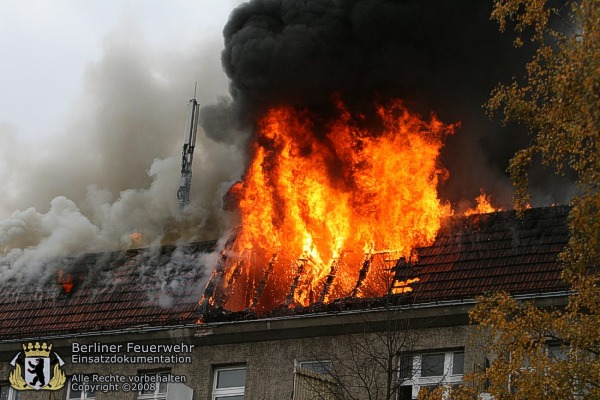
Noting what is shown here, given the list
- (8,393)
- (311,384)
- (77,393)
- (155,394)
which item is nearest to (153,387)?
(155,394)

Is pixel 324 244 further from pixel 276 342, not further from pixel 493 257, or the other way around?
pixel 493 257

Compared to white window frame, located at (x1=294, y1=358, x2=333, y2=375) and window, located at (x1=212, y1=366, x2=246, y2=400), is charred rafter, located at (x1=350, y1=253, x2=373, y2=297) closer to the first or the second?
white window frame, located at (x1=294, y1=358, x2=333, y2=375)

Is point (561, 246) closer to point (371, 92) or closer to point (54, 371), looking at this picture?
point (371, 92)

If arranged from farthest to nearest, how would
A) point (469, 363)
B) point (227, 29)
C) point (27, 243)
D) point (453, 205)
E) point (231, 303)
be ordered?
point (27, 243) < point (227, 29) < point (453, 205) < point (231, 303) < point (469, 363)

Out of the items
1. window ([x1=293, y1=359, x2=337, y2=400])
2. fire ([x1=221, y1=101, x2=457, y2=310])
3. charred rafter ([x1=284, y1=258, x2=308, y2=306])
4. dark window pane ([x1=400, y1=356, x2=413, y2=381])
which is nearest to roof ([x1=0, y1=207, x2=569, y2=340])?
charred rafter ([x1=284, y1=258, x2=308, y2=306])

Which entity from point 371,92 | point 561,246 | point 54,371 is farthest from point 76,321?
point 561,246

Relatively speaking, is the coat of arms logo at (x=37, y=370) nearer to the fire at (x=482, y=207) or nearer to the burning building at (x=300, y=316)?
the burning building at (x=300, y=316)

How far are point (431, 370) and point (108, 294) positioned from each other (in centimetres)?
862

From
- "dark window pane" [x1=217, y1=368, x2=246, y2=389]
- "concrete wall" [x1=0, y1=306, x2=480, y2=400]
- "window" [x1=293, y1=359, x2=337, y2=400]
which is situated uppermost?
"concrete wall" [x1=0, y1=306, x2=480, y2=400]

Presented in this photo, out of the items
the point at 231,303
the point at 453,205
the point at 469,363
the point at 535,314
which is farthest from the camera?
the point at 453,205

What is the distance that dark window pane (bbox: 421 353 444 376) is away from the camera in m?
24.5

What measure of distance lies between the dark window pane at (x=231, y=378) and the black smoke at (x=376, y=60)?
6773 mm

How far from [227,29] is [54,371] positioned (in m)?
9.50

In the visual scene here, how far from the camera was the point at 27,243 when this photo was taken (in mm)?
36094
